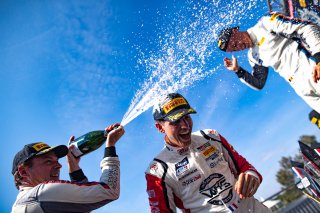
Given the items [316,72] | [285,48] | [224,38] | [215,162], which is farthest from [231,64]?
[215,162]

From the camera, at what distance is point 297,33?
369 centimetres

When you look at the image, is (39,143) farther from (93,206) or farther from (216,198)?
(216,198)

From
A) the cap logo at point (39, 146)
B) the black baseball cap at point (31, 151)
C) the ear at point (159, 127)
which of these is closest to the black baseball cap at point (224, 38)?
the ear at point (159, 127)

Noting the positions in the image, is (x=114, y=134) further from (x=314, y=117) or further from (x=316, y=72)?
(x=314, y=117)

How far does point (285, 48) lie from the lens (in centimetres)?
393

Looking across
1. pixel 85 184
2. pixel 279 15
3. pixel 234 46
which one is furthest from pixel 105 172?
pixel 279 15

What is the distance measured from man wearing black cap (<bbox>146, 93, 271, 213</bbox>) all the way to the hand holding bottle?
1.67 ft

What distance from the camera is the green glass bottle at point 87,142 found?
390cm

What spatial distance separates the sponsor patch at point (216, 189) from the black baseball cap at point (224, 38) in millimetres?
2258

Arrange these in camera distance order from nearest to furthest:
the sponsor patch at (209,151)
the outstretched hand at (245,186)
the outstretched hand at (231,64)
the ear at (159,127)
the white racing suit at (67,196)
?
the white racing suit at (67,196) < the outstretched hand at (245,186) < the sponsor patch at (209,151) < the ear at (159,127) < the outstretched hand at (231,64)

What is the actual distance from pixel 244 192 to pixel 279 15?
2677 millimetres

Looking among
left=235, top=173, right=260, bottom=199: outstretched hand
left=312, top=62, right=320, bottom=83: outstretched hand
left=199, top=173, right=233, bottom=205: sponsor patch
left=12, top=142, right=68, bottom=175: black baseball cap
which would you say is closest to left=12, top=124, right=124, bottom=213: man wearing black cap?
left=12, top=142, right=68, bottom=175: black baseball cap

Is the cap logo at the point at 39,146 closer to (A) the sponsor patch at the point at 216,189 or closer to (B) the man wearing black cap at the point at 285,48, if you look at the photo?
(A) the sponsor patch at the point at 216,189

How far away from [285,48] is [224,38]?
0.92m
